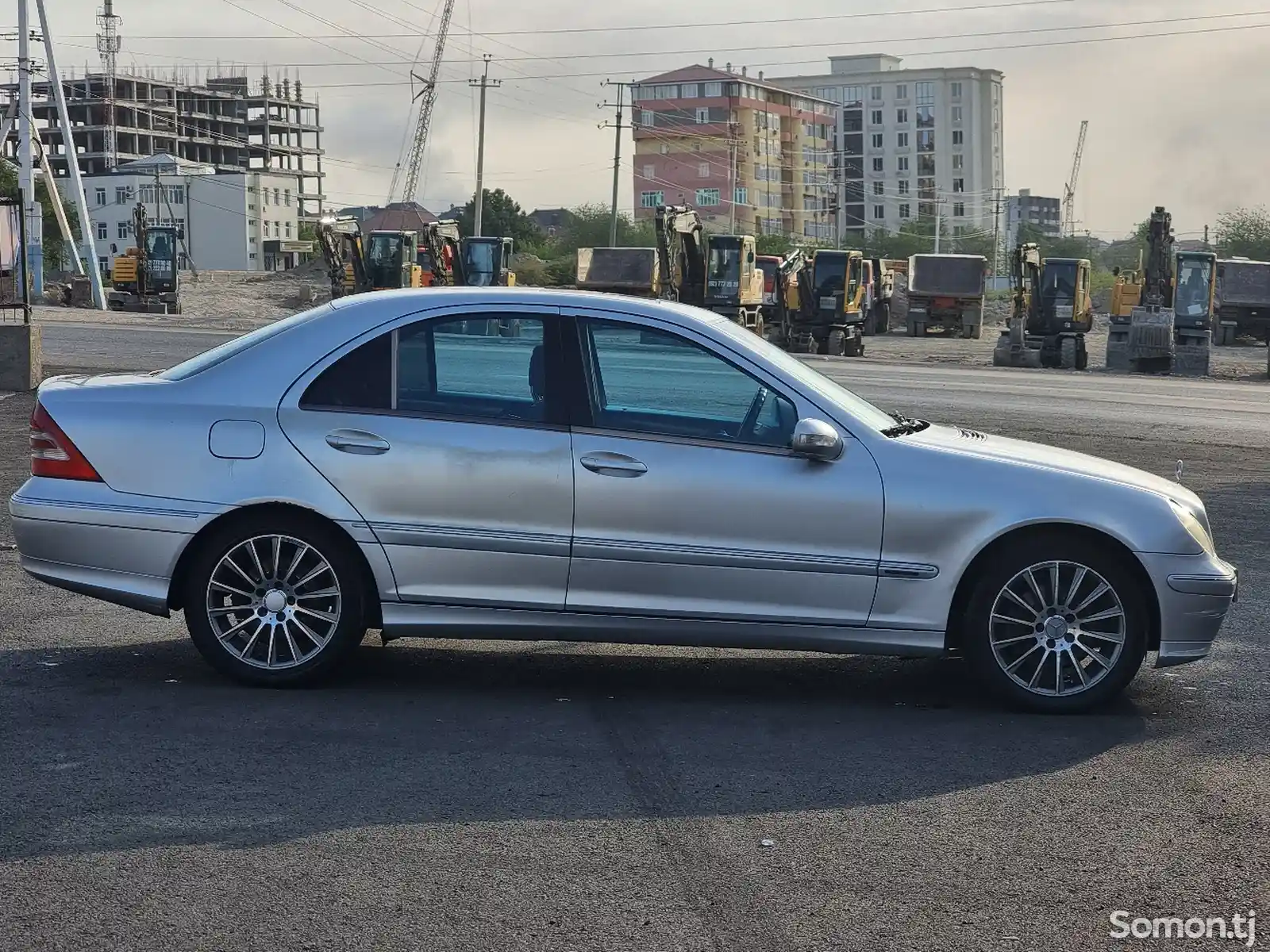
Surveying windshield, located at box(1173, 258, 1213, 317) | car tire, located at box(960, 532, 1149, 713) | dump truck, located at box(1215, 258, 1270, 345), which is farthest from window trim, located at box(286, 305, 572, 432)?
dump truck, located at box(1215, 258, 1270, 345)

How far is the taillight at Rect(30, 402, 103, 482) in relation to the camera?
20.6 ft

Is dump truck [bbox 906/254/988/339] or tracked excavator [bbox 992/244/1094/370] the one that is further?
dump truck [bbox 906/254/988/339]

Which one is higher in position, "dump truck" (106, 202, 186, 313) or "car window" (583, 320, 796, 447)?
"dump truck" (106, 202, 186, 313)

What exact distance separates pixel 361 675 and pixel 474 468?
110 cm

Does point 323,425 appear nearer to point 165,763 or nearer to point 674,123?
point 165,763

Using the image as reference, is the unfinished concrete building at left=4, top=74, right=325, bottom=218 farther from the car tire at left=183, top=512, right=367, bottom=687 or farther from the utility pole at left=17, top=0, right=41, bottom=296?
the car tire at left=183, top=512, right=367, bottom=687

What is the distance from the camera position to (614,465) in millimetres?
6035

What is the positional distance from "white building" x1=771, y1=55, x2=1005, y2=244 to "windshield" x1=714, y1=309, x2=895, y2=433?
161 m

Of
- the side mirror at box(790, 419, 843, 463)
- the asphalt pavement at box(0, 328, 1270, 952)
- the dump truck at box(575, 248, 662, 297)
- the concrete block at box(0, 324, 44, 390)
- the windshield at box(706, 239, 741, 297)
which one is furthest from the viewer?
the dump truck at box(575, 248, 662, 297)

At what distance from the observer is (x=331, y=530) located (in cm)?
616

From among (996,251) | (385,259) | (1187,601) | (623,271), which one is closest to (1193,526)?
(1187,601)

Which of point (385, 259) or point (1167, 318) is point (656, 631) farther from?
point (385, 259)

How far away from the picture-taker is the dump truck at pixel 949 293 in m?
55.1

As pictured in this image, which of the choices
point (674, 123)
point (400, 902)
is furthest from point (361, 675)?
point (674, 123)
